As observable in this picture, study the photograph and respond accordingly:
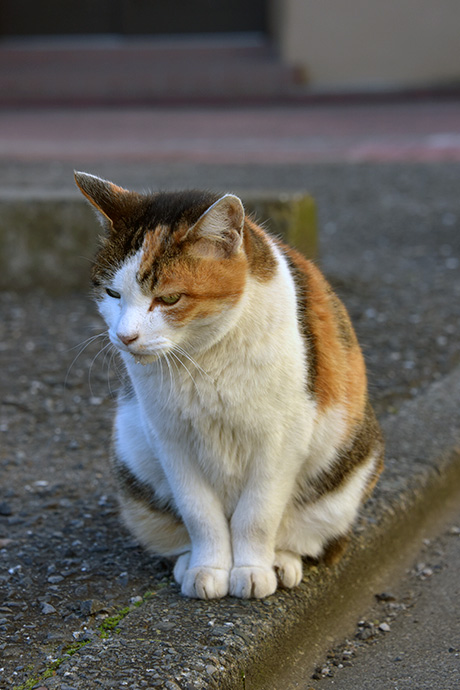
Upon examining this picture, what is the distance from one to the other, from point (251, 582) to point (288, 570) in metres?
0.15

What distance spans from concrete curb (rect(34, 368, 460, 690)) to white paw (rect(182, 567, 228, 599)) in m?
0.03

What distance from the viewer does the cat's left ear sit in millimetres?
2049

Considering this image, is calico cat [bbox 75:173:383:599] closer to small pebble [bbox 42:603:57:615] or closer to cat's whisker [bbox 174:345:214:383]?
cat's whisker [bbox 174:345:214:383]

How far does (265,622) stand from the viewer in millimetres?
2270

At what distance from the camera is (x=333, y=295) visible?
266 cm

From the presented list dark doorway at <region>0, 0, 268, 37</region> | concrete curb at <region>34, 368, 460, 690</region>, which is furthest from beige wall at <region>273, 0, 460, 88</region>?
concrete curb at <region>34, 368, 460, 690</region>

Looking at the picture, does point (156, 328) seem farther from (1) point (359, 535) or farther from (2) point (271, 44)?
(2) point (271, 44)

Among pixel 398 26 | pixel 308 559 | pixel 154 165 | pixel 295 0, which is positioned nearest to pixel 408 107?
pixel 398 26

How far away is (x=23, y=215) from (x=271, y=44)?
925 centimetres

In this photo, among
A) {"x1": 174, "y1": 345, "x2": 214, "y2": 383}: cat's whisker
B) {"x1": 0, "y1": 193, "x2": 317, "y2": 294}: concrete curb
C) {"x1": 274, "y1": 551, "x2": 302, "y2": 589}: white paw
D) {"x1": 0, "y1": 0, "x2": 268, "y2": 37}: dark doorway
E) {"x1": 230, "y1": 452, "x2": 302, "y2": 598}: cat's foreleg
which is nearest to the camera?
{"x1": 174, "y1": 345, "x2": 214, "y2": 383}: cat's whisker

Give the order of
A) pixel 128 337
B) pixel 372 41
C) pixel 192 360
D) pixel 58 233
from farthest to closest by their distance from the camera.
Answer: pixel 372 41 → pixel 58 233 → pixel 192 360 → pixel 128 337

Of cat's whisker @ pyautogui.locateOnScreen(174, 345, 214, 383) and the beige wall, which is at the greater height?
cat's whisker @ pyautogui.locateOnScreen(174, 345, 214, 383)

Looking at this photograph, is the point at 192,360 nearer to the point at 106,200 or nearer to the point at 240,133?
the point at 106,200

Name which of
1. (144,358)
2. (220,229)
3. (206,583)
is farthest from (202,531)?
(220,229)
